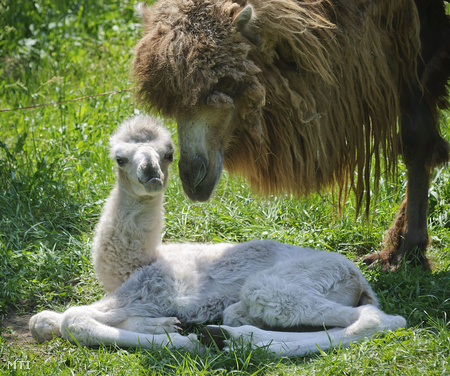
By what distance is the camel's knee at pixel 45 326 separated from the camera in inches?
144

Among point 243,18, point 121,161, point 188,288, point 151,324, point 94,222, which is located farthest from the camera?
point 94,222

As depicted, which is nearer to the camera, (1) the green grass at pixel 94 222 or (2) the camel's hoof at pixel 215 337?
(1) the green grass at pixel 94 222

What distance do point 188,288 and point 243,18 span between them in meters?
1.58

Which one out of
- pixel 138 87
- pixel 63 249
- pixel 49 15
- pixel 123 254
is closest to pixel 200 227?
pixel 63 249

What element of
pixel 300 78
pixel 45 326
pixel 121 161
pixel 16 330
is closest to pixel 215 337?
pixel 45 326

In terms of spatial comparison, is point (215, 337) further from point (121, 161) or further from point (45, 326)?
point (121, 161)

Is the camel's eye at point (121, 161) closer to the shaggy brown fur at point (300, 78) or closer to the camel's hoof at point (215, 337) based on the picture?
the shaggy brown fur at point (300, 78)

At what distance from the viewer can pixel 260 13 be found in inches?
140

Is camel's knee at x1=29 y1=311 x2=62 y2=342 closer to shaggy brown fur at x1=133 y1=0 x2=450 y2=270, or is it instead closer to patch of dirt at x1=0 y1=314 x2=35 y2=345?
patch of dirt at x1=0 y1=314 x2=35 y2=345

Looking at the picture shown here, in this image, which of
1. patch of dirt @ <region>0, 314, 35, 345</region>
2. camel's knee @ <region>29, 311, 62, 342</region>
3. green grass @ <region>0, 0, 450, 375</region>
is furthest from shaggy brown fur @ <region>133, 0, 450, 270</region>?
patch of dirt @ <region>0, 314, 35, 345</region>

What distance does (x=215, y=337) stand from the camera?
3.42m

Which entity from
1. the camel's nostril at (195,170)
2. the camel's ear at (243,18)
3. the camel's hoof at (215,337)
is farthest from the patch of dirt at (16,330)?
the camel's ear at (243,18)

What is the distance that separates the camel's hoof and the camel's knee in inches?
34.4

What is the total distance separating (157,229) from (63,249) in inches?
46.5
